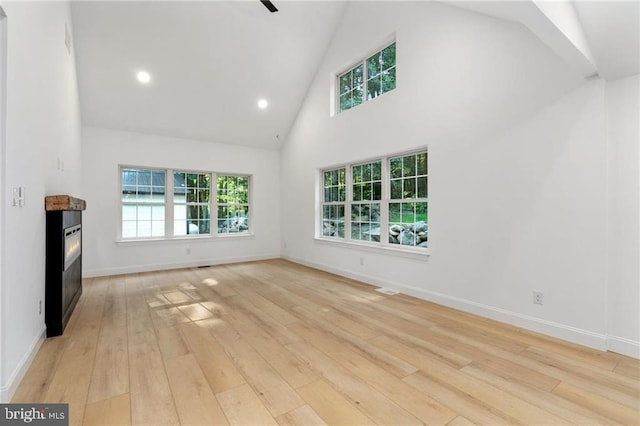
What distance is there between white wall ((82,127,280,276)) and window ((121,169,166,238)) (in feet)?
0.68

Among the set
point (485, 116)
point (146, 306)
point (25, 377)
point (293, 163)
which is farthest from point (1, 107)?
point (293, 163)

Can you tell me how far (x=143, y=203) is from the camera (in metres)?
5.63

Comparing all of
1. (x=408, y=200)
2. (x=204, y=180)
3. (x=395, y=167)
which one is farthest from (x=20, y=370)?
(x=204, y=180)

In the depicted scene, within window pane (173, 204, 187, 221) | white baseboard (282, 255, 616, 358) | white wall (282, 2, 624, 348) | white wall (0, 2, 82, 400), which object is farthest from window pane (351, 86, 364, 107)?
window pane (173, 204, 187, 221)

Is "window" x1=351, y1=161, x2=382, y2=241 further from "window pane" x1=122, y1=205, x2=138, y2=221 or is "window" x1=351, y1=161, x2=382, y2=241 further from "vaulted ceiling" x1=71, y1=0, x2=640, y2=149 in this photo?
"window pane" x1=122, y1=205, x2=138, y2=221

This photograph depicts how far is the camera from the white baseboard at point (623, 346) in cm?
225

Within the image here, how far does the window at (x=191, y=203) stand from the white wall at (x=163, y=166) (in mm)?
227

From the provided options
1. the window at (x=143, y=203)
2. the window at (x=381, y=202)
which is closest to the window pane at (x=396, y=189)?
the window at (x=381, y=202)

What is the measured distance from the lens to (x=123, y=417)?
1.57 meters

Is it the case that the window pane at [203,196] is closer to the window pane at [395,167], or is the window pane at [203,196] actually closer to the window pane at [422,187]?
the window pane at [395,167]

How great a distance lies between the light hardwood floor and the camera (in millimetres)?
1619

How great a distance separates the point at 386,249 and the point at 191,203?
4.15 metres

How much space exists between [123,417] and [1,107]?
1.88 m

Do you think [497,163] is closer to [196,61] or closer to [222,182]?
[196,61]
